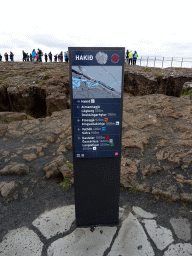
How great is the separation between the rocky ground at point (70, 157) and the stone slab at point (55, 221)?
18cm

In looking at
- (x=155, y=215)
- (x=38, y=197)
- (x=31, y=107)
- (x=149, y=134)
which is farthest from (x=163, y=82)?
(x=38, y=197)

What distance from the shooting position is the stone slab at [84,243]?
2625mm

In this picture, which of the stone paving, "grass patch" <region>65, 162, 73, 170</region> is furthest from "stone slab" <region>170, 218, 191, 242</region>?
"grass patch" <region>65, 162, 73, 170</region>

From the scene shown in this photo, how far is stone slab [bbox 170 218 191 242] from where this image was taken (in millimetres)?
2865

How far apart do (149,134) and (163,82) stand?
6439mm

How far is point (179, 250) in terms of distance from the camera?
265 cm

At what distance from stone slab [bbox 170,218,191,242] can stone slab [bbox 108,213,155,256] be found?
60 cm

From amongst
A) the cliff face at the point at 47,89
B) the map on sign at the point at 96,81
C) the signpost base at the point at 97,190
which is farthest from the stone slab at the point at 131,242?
the cliff face at the point at 47,89

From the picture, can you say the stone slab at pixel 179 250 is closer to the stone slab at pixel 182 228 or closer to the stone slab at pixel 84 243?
the stone slab at pixel 182 228

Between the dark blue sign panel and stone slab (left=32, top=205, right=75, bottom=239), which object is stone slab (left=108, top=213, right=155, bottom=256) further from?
the dark blue sign panel

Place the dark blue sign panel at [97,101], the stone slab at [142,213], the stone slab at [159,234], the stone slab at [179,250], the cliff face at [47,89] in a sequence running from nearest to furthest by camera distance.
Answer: the dark blue sign panel at [97,101], the stone slab at [179,250], the stone slab at [159,234], the stone slab at [142,213], the cliff face at [47,89]

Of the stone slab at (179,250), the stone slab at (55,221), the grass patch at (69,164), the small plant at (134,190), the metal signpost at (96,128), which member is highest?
the metal signpost at (96,128)

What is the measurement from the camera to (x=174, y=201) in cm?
353

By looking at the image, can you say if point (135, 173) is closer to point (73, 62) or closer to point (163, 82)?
point (73, 62)
